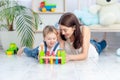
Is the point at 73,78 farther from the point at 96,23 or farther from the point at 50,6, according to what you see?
the point at 50,6

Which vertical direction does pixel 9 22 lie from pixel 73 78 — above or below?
above

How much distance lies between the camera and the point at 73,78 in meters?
1.80

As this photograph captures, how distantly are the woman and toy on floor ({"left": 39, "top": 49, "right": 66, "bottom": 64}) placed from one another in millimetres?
64

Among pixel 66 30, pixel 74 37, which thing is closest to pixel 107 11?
pixel 74 37

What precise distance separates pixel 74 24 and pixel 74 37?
152mm

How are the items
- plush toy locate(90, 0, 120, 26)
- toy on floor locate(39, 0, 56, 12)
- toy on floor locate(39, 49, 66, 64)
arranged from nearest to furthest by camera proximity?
toy on floor locate(39, 49, 66, 64)
plush toy locate(90, 0, 120, 26)
toy on floor locate(39, 0, 56, 12)

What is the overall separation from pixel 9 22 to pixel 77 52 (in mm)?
1217

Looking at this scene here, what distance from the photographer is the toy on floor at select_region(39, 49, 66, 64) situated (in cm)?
222

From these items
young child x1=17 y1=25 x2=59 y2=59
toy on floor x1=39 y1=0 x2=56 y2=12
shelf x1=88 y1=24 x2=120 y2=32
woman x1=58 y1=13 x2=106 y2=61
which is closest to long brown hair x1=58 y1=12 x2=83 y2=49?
woman x1=58 y1=13 x2=106 y2=61

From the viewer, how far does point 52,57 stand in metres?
2.24

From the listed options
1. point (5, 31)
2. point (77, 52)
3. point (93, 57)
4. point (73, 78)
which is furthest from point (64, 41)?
point (5, 31)

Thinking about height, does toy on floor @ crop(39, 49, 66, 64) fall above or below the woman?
below

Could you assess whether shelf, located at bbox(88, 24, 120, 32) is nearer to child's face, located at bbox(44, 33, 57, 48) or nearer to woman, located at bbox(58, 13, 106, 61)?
woman, located at bbox(58, 13, 106, 61)

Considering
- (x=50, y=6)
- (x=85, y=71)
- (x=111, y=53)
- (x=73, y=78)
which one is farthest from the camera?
(x=50, y=6)
